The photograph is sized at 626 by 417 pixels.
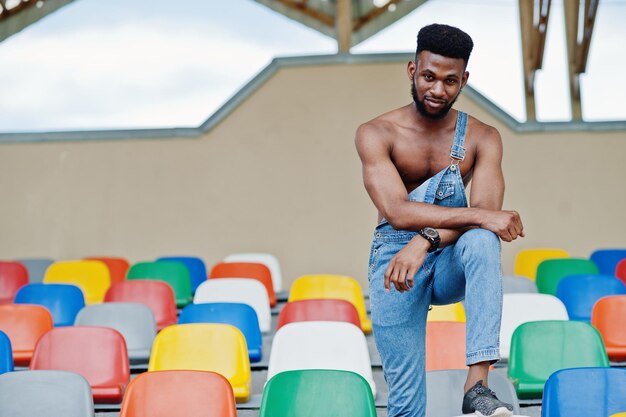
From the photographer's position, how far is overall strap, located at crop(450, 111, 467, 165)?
2.65m

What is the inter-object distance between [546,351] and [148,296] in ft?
9.36

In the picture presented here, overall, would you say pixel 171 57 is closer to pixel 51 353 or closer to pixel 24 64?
pixel 24 64

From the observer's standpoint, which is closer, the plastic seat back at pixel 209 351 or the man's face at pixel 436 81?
the man's face at pixel 436 81

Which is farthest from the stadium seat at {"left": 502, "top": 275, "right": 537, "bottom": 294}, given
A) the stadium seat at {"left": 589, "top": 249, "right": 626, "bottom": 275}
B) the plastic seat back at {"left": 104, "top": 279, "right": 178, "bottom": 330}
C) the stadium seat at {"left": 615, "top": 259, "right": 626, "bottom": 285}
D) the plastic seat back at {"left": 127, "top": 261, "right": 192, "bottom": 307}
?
the plastic seat back at {"left": 127, "top": 261, "right": 192, "bottom": 307}

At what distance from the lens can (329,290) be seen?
6.38m

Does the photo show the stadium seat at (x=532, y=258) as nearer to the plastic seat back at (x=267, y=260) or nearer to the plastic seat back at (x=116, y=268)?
the plastic seat back at (x=267, y=260)

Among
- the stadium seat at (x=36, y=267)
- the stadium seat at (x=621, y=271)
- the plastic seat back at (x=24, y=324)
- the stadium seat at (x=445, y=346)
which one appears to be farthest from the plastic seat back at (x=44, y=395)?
the stadium seat at (x=36, y=267)

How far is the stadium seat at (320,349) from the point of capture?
4652 mm

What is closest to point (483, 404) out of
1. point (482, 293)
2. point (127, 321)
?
point (482, 293)

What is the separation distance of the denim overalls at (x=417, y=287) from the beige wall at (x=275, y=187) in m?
5.87

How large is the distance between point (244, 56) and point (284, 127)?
13.3 ft

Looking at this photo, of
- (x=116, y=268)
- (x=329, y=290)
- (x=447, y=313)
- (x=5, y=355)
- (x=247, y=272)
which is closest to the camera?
(x=5, y=355)

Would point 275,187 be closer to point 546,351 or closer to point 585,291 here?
point 585,291

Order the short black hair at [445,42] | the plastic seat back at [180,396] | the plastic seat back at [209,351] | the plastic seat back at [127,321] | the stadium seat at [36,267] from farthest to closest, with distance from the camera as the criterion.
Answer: the stadium seat at [36,267] < the plastic seat back at [127,321] < the plastic seat back at [209,351] < the plastic seat back at [180,396] < the short black hair at [445,42]
